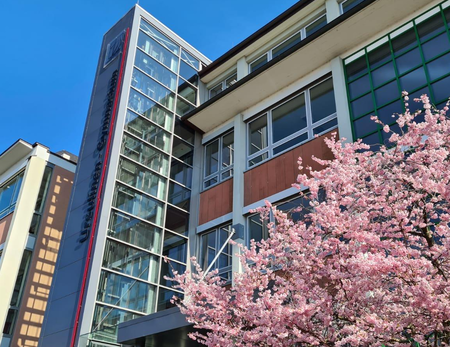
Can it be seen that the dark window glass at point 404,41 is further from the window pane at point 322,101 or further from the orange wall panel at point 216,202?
the orange wall panel at point 216,202

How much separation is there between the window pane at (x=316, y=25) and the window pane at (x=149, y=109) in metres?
5.93

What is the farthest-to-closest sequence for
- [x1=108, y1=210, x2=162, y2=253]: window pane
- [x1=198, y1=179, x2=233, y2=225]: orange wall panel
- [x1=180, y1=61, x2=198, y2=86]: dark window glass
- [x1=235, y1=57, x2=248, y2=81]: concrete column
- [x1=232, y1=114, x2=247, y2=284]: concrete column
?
[x1=180, y1=61, x2=198, y2=86]: dark window glass < [x1=235, y1=57, x2=248, y2=81]: concrete column < [x1=198, y1=179, x2=233, y2=225]: orange wall panel < [x1=108, y1=210, x2=162, y2=253]: window pane < [x1=232, y1=114, x2=247, y2=284]: concrete column

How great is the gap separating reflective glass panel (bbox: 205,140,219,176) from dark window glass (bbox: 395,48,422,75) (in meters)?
7.21

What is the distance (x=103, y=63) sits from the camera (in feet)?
63.2

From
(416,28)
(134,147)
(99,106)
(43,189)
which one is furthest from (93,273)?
(416,28)

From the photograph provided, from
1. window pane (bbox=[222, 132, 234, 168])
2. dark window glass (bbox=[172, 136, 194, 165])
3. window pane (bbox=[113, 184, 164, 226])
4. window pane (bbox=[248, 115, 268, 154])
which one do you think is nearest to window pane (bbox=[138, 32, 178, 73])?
dark window glass (bbox=[172, 136, 194, 165])

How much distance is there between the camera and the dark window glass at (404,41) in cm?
1300

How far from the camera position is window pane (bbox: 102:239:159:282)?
13984 millimetres

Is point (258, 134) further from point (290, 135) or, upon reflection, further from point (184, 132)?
point (184, 132)

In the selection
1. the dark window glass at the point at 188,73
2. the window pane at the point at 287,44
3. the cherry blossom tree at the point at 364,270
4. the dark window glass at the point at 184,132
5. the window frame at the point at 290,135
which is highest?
the dark window glass at the point at 188,73

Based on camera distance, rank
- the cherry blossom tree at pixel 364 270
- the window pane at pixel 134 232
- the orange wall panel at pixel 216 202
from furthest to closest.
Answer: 1. the orange wall panel at pixel 216 202
2. the window pane at pixel 134 232
3. the cherry blossom tree at pixel 364 270

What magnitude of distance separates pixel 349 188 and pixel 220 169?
9.75 metres

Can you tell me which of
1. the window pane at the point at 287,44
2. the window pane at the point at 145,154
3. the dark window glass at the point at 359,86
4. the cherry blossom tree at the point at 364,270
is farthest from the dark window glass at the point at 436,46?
the window pane at the point at 145,154

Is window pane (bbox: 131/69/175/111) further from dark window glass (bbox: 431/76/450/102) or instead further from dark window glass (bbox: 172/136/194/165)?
dark window glass (bbox: 431/76/450/102)
